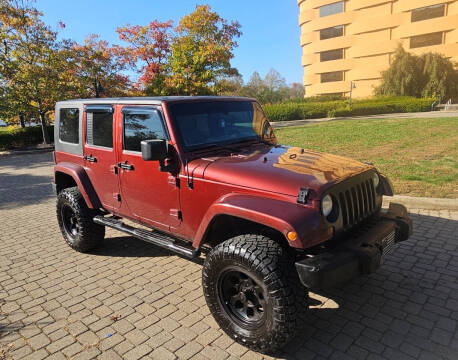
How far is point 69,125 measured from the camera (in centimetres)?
484

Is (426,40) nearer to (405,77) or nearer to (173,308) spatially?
(405,77)

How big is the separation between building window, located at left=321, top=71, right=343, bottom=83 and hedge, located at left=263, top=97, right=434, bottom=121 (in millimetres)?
16737

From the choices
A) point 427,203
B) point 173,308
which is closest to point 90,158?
point 173,308

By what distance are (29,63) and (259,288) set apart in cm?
1953

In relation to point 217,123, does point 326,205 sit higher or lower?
lower

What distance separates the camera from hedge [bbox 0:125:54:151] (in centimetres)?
1830

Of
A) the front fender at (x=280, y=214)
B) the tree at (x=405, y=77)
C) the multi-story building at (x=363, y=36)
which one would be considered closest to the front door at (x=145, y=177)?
the front fender at (x=280, y=214)

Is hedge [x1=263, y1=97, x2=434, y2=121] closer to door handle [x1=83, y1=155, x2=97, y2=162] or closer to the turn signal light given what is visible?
door handle [x1=83, y1=155, x2=97, y2=162]

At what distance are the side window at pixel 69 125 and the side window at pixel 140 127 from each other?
1184mm

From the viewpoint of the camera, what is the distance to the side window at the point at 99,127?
408cm

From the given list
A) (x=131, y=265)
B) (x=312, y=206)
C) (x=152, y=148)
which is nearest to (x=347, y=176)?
(x=312, y=206)

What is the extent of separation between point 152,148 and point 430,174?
6.65 meters

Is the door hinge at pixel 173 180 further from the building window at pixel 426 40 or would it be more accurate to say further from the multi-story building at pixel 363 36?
the building window at pixel 426 40

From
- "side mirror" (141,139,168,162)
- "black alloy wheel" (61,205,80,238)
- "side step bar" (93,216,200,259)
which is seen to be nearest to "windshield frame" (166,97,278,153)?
"side mirror" (141,139,168,162)
